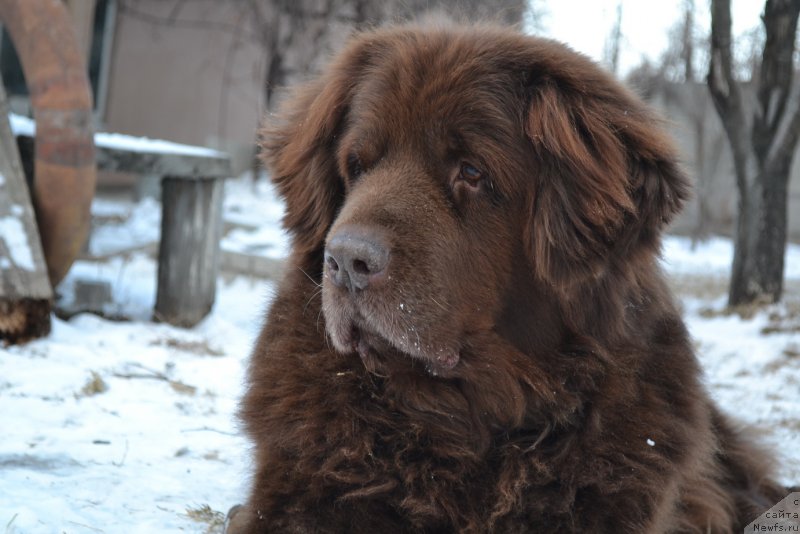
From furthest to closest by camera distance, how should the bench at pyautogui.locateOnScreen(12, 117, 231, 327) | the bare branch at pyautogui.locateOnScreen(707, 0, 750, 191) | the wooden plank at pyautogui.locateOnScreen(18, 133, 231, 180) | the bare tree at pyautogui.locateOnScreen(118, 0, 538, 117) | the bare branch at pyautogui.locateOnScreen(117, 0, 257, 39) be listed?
1. the bare branch at pyautogui.locateOnScreen(117, 0, 257, 39)
2. the bare tree at pyautogui.locateOnScreen(118, 0, 538, 117)
3. the bare branch at pyautogui.locateOnScreen(707, 0, 750, 191)
4. the bench at pyautogui.locateOnScreen(12, 117, 231, 327)
5. the wooden plank at pyautogui.locateOnScreen(18, 133, 231, 180)

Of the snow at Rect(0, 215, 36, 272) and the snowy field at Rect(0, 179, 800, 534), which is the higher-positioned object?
the snow at Rect(0, 215, 36, 272)

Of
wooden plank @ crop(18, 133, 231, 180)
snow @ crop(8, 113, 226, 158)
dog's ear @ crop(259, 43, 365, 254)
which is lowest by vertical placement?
wooden plank @ crop(18, 133, 231, 180)

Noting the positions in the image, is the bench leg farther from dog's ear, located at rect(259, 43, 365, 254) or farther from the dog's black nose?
the dog's black nose

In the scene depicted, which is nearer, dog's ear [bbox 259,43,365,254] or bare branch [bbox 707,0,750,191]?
dog's ear [bbox 259,43,365,254]

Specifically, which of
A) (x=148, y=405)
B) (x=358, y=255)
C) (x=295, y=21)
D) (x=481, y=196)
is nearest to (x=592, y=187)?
(x=481, y=196)

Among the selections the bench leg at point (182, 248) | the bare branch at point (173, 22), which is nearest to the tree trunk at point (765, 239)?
the bench leg at point (182, 248)

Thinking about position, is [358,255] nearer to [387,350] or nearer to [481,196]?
[387,350]

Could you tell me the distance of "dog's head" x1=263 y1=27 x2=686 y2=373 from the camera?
2439 mm

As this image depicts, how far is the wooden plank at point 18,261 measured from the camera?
4.29 metres

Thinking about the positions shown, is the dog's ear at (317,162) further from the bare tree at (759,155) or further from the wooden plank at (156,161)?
the bare tree at (759,155)

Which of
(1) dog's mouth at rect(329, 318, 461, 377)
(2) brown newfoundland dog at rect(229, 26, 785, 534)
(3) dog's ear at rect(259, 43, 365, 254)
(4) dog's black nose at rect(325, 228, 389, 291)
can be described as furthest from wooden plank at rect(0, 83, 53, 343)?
(4) dog's black nose at rect(325, 228, 389, 291)

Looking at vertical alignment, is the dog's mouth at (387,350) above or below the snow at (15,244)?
above

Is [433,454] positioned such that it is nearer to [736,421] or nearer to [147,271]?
[736,421]

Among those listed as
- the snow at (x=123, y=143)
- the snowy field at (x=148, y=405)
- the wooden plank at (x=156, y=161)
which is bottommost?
the snowy field at (x=148, y=405)
